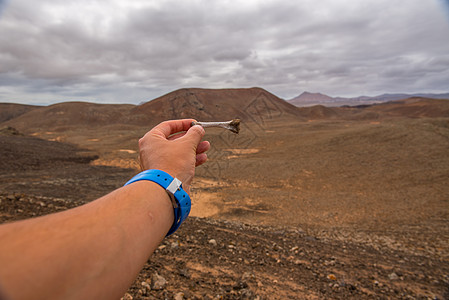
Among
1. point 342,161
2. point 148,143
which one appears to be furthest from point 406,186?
point 148,143

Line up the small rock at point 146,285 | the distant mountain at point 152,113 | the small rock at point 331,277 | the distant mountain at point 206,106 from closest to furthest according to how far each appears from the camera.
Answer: the small rock at point 146,285
the small rock at point 331,277
the distant mountain at point 206,106
the distant mountain at point 152,113

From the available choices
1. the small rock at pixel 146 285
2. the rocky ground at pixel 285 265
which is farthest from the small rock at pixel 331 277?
the small rock at pixel 146 285

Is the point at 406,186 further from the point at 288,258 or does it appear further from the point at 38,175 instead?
the point at 38,175

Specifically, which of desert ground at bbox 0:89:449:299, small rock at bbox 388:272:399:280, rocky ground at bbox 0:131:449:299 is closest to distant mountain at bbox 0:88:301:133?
desert ground at bbox 0:89:449:299

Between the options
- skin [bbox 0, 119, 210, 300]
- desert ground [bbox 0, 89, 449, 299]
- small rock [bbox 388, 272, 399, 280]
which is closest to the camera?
skin [bbox 0, 119, 210, 300]

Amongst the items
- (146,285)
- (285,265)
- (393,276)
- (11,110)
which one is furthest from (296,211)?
(11,110)

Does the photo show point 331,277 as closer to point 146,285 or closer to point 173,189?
point 146,285

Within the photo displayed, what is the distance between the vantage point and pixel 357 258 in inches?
187

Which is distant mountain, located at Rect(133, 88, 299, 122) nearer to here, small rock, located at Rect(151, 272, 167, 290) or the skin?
small rock, located at Rect(151, 272, 167, 290)

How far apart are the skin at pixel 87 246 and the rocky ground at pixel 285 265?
193 cm

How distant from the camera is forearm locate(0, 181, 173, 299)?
547 millimetres

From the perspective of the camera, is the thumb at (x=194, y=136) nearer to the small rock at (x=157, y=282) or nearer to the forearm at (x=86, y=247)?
the forearm at (x=86, y=247)

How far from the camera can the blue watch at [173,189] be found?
3.47 ft

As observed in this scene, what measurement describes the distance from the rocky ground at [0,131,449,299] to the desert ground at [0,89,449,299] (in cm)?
2
